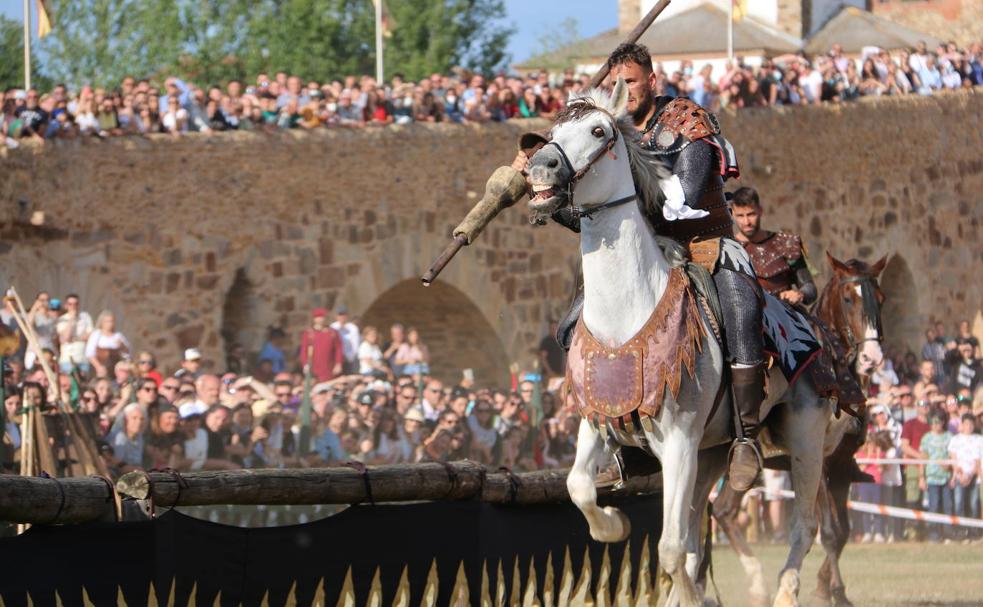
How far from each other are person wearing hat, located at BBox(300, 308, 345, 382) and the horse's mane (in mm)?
11759

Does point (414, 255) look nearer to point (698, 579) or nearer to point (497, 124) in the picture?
point (497, 124)

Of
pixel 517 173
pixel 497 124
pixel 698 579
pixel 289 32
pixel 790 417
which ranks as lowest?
pixel 698 579

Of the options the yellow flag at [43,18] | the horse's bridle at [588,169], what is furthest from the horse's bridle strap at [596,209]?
the yellow flag at [43,18]

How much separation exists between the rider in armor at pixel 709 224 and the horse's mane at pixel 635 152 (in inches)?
3.1

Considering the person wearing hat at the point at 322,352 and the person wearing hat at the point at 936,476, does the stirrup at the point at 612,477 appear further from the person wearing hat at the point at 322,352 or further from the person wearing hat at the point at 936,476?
the person wearing hat at the point at 322,352

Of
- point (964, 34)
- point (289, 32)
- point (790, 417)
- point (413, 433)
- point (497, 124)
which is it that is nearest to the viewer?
point (790, 417)

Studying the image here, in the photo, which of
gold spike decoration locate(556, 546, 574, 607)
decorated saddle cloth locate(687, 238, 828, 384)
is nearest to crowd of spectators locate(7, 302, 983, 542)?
decorated saddle cloth locate(687, 238, 828, 384)

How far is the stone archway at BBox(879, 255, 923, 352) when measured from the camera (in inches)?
1289

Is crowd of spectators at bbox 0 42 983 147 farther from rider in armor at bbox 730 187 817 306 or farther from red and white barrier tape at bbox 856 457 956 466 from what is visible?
rider in armor at bbox 730 187 817 306

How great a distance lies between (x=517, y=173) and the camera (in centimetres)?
794

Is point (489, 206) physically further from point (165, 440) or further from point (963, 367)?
point (963, 367)

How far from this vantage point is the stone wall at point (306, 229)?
2062 cm

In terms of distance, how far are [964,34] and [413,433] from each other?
37957 millimetres

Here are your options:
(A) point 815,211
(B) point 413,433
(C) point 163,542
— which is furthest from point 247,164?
(C) point 163,542
